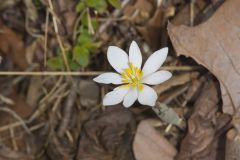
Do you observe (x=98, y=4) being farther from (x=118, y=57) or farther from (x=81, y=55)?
(x=118, y=57)

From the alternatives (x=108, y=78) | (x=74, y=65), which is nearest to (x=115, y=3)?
(x=74, y=65)

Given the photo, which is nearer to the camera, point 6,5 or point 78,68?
point 78,68

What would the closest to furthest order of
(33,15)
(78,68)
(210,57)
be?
(210,57)
(78,68)
(33,15)

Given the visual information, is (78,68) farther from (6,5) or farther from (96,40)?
(6,5)

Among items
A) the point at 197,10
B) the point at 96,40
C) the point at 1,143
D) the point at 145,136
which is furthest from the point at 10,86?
the point at 197,10

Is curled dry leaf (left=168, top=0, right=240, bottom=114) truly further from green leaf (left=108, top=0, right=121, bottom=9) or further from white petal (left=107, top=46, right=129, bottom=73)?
green leaf (left=108, top=0, right=121, bottom=9)

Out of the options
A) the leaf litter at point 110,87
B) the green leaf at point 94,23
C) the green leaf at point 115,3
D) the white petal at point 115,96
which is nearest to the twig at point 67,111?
the leaf litter at point 110,87

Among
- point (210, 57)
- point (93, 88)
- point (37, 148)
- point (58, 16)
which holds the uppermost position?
point (58, 16)
